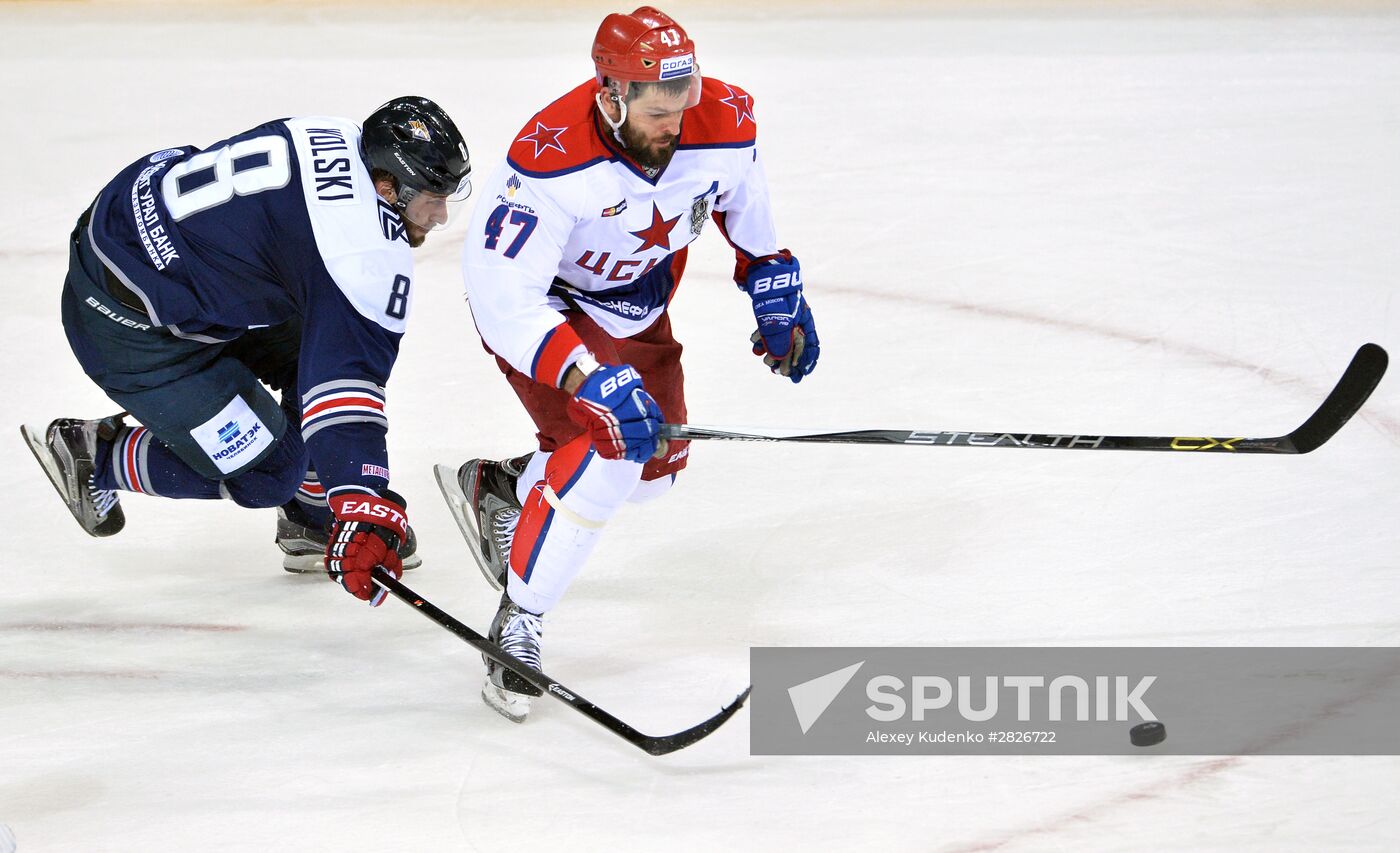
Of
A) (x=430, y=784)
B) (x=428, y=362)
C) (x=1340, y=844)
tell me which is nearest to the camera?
(x=1340, y=844)

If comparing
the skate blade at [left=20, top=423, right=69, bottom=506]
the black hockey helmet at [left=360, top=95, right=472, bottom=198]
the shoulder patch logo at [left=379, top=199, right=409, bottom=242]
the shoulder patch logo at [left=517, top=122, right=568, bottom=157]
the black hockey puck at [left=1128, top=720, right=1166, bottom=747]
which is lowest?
the skate blade at [left=20, top=423, right=69, bottom=506]

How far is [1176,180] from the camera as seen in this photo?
547 cm

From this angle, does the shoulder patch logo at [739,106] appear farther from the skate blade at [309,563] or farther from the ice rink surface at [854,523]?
the skate blade at [309,563]

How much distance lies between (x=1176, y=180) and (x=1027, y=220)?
0.71 m

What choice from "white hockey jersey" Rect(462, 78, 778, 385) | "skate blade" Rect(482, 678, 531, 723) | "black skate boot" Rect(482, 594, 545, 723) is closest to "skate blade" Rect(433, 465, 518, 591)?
"black skate boot" Rect(482, 594, 545, 723)

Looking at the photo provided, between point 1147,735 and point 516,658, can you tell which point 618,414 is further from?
point 1147,735

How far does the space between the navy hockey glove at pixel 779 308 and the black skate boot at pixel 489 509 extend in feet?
1.90

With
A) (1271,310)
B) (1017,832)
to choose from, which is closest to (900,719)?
(1017,832)

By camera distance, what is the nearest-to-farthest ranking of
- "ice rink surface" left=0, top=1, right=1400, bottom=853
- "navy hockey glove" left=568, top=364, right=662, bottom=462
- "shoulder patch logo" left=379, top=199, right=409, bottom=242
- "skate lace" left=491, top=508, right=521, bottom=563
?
"ice rink surface" left=0, top=1, right=1400, bottom=853 < "navy hockey glove" left=568, top=364, right=662, bottom=462 < "shoulder patch logo" left=379, top=199, right=409, bottom=242 < "skate lace" left=491, top=508, right=521, bottom=563

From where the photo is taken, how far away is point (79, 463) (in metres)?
3.28

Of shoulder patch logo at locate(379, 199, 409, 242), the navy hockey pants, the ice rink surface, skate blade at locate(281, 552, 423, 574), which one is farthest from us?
skate blade at locate(281, 552, 423, 574)

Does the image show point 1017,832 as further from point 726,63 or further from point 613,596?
point 726,63

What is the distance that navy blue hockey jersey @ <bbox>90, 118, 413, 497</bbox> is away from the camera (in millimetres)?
2740

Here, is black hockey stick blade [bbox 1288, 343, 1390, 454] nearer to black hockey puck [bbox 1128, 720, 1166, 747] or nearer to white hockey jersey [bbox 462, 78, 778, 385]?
black hockey puck [bbox 1128, 720, 1166, 747]
